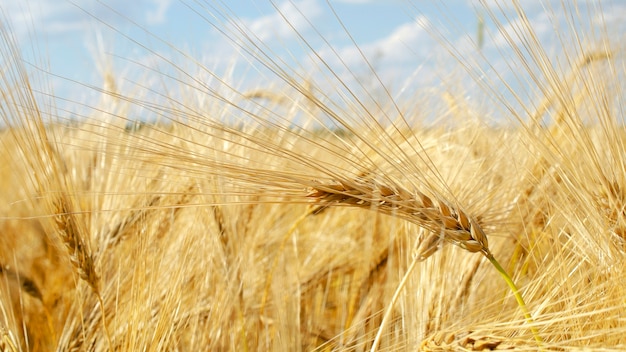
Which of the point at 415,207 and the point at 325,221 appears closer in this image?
the point at 415,207

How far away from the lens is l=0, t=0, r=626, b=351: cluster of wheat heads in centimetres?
81

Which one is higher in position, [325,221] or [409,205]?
[409,205]

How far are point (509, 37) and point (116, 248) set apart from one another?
0.92 metres

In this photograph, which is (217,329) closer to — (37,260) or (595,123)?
(595,123)

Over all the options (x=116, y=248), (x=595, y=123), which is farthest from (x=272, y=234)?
(x=595, y=123)

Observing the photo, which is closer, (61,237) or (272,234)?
(61,237)

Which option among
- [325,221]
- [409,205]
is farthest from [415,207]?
[325,221]


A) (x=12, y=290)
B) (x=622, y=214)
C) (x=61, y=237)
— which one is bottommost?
(x=12, y=290)

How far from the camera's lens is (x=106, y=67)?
224cm

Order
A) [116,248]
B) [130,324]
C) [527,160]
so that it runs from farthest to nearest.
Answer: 1. [116,248]
2. [527,160]
3. [130,324]

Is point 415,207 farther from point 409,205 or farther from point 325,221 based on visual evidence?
point 325,221

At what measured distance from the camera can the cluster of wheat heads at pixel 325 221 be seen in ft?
2.66

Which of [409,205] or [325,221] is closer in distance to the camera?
[409,205]

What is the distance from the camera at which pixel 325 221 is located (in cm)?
208
